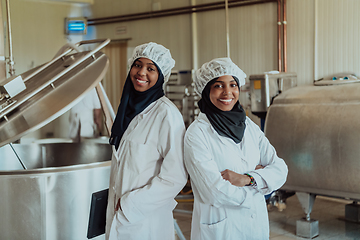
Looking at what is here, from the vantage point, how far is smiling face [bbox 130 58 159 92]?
62.0 inches

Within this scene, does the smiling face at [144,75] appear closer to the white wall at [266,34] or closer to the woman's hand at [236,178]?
the woman's hand at [236,178]

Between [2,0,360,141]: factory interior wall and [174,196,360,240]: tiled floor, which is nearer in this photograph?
[174,196,360,240]: tiled floor

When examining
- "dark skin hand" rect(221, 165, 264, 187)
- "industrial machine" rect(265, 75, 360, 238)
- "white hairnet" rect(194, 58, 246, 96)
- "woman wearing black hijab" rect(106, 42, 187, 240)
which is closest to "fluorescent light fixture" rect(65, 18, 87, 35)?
"industrial machine" rect(265, 75, 360, 238)

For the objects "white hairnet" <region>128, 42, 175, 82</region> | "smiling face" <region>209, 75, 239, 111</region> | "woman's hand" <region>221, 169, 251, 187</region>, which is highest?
"white hairnet" <region>128, 42, 175, 82</region>

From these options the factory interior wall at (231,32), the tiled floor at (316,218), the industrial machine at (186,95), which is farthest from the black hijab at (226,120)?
the industrial machine at (186,95)

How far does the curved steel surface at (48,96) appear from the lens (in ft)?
6.14

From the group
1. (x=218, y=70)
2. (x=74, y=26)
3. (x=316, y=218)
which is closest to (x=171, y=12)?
(x=74, y=26)

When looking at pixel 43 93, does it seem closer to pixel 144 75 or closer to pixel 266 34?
pixel 144 75

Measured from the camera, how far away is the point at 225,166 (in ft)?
5.10

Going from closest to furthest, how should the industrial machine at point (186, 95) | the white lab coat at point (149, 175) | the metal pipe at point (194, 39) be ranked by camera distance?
the white lab coat at point (149, 175)
the industrial machine at point (186, 95)
the metal pipe at point (194, 39)

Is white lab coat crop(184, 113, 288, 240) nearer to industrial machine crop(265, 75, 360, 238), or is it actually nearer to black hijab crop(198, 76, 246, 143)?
black hijab crop(198, 76, 246, 143)

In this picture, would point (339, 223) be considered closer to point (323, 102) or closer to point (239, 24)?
point (323, 102)

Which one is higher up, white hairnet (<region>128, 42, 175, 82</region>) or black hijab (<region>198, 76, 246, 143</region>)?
white hairnet (<region>128, 42, 175, 82</region>)

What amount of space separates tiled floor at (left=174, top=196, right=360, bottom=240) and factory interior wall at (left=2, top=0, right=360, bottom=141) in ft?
5.83
